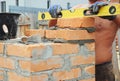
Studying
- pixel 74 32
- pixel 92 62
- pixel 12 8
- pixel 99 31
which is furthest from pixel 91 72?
pixel 12 8

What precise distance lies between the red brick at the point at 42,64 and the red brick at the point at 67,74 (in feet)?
0.18

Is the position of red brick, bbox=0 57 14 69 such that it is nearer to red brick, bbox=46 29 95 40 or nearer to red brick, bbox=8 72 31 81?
red brick, bbox=8 72 31 81

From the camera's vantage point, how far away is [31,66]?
1.52 metres

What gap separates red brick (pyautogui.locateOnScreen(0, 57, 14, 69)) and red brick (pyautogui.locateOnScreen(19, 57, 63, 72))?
0.11 m

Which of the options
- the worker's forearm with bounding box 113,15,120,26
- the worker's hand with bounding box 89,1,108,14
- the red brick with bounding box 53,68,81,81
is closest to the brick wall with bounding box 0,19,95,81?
the red brick with bounding box 53,68,81,81

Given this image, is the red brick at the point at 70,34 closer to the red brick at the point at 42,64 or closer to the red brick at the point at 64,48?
the red brick at the point at 64,48

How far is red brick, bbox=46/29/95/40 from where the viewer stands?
1780 mm

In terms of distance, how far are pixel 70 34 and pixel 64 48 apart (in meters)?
0.13

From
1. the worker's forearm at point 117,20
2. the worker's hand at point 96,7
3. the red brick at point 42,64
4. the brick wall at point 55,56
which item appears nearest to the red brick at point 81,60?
the brick wall at point 55,56

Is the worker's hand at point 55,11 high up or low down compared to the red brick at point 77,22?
up

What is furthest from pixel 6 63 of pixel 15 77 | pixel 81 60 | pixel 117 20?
pixel 117 20

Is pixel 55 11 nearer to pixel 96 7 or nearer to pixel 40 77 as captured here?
pixel 96 7

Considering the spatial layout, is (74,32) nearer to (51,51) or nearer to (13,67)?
(51,51)

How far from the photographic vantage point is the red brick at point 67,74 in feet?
5.52
